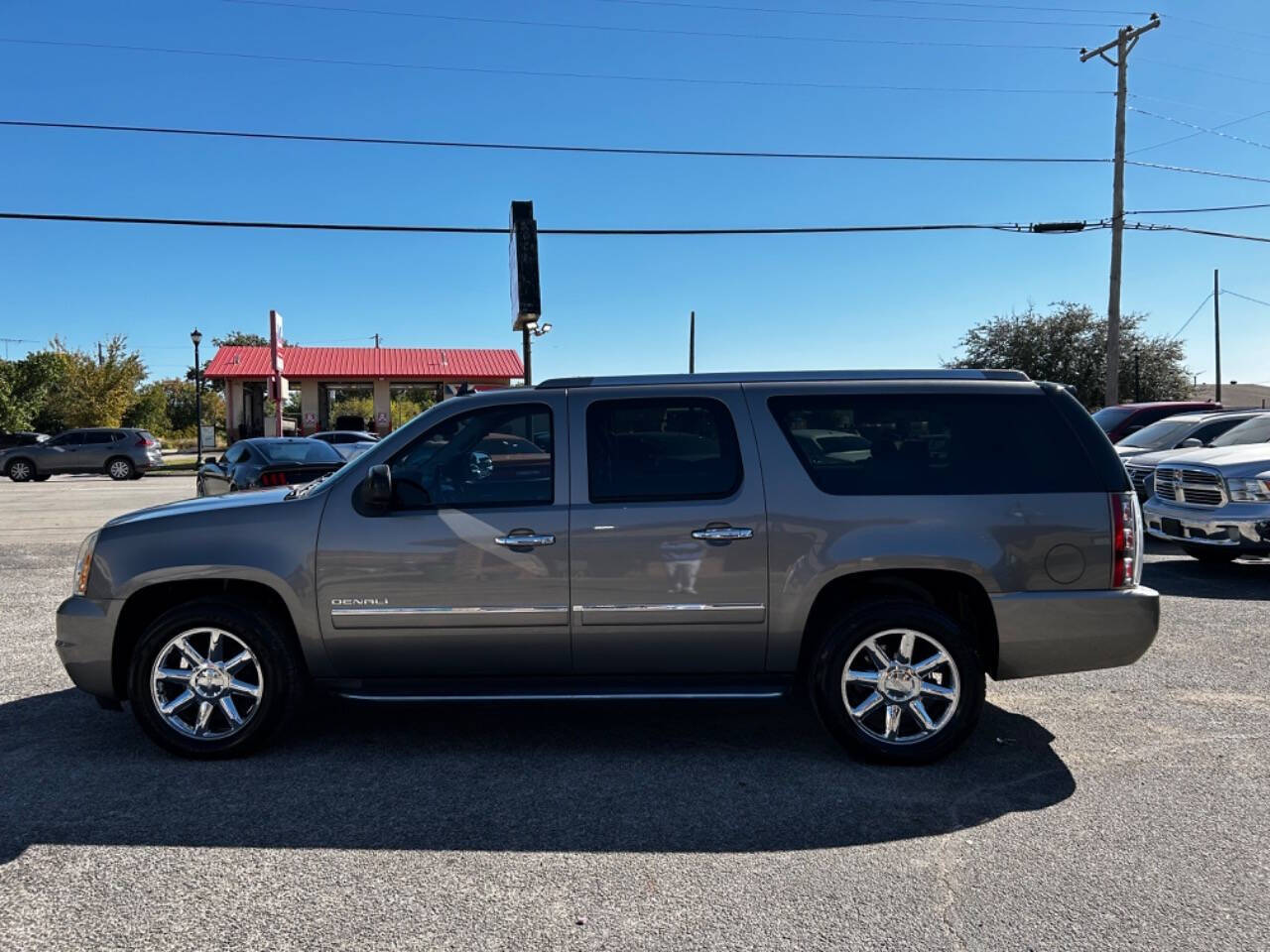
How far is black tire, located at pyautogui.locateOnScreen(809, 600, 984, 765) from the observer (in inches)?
167

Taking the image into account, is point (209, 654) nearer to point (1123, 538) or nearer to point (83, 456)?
point (1123, 538)

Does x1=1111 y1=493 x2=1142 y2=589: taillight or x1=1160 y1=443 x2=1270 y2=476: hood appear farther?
x1=1160 y1=443 x2=1270 y2=476: hood

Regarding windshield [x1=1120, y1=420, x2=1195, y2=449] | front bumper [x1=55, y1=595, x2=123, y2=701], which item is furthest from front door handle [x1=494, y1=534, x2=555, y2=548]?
windshield [x1=1120, y1=420, x2=1195, y2=449]

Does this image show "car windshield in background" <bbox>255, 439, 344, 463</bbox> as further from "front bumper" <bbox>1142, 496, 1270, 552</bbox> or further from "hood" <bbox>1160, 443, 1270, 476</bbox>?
"hood" <bbox>1160, 443, 1270, 476</bbox>

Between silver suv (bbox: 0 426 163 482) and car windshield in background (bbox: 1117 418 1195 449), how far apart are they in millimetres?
27407

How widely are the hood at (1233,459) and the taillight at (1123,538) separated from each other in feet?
19.0

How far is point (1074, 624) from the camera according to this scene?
168 inches

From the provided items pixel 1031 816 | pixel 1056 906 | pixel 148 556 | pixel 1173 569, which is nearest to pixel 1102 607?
pixel 1031 816

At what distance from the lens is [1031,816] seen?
3762mm

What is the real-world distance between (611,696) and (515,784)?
575 millimetres

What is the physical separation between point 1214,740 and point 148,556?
17.3 ft

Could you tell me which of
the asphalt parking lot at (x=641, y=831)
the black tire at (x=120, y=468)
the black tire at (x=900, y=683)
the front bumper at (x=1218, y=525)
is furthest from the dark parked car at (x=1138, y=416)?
the black tire at (x=120, y=468)

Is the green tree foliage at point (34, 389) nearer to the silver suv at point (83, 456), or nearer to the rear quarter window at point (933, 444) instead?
the silver suv at point (83, 456)

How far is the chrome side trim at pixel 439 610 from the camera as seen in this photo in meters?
4.27
